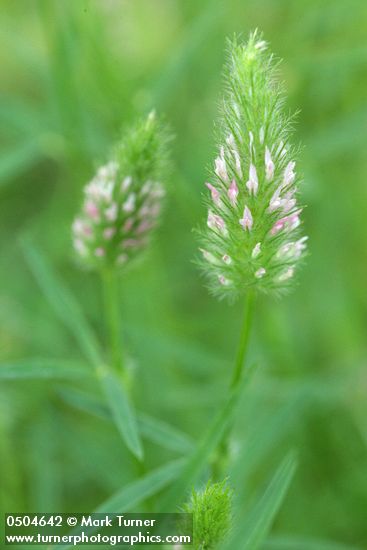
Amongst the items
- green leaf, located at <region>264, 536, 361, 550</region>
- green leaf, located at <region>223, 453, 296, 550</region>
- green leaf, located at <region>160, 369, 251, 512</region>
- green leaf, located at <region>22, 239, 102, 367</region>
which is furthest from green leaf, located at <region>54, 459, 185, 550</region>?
green leaf, located at <region>264, 536, 361, 550</region>

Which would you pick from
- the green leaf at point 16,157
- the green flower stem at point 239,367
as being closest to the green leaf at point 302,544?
the green flower stem at point 239,367

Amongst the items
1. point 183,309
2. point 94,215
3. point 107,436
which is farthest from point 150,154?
point 183,309

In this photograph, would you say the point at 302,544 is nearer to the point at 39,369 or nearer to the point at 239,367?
the point at 239,367

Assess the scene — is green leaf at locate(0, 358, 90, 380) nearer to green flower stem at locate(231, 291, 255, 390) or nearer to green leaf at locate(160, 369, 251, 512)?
green leaf at locate(160, 369, 251, 512)

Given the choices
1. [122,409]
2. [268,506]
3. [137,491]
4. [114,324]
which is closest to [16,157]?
[114,324]

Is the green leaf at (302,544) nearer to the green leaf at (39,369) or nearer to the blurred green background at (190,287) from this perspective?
the blurred green background at (190,287)
